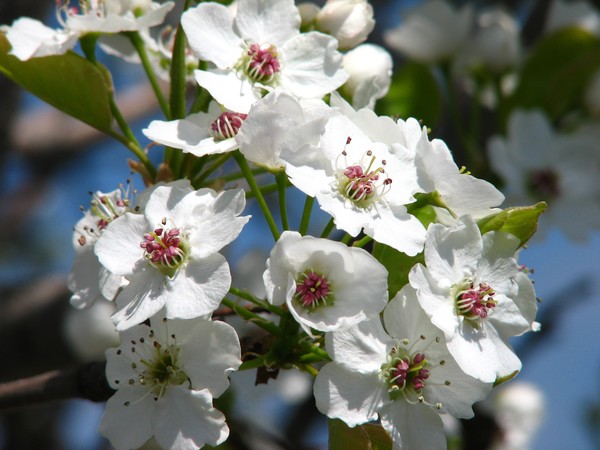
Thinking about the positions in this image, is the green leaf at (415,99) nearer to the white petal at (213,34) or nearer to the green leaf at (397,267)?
the white petal at (213,34)

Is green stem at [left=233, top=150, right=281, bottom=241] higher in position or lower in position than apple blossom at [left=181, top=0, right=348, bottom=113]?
lower

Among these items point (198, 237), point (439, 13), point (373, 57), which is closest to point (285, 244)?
point (198, 237)

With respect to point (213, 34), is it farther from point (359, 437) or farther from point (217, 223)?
point (359, 437)

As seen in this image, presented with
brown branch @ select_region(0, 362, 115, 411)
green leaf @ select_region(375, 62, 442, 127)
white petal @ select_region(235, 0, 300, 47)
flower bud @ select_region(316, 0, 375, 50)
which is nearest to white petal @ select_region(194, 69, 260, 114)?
white petal @ select_region(235, 0, 300, 47)

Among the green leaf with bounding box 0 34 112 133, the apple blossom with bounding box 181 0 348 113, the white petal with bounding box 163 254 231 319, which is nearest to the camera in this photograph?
the white petal with bounding box 163 254 231 319

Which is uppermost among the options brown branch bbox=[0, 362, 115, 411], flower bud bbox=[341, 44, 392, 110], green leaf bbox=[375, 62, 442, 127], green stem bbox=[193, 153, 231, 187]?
flower bud bbox=[341, 44, 392, 110]

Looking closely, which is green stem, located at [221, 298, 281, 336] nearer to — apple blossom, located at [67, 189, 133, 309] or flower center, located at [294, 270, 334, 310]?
flower center, located at [294, 270, 334, 310]

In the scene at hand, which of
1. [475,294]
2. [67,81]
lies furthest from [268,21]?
[475,294]
